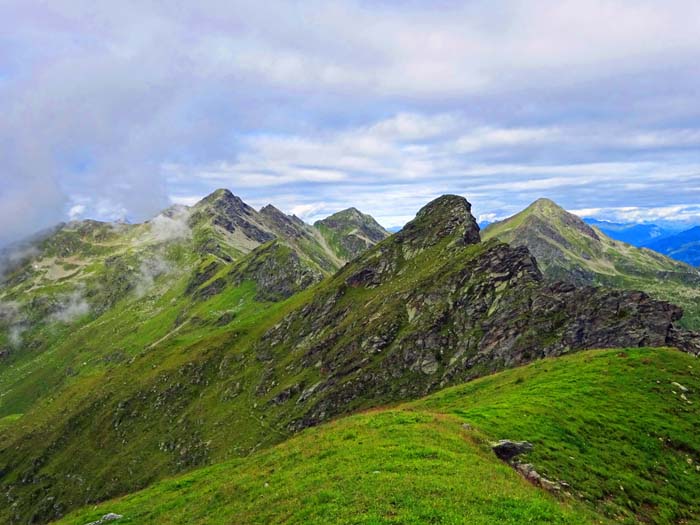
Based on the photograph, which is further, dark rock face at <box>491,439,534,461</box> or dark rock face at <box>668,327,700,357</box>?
dark rock face at <box>668,327,700,357</box>

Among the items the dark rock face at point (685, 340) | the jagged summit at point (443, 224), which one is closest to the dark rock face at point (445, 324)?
the dark rock face at point (685, 340)

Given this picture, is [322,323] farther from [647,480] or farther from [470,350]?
[647,480]

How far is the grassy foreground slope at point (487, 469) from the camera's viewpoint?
71.5 feet

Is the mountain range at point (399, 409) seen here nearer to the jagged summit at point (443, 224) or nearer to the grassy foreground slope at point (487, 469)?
the grassy foreground slope at point (487, 469)

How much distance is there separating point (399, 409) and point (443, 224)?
131m

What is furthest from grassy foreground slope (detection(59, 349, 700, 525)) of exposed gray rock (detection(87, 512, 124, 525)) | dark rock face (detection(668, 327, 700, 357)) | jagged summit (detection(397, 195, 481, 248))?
jagged summit (detection(397, 195, 481, 248))

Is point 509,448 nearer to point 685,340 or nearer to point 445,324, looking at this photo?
point 685,340

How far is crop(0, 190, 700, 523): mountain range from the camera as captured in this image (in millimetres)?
26828

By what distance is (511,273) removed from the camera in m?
115

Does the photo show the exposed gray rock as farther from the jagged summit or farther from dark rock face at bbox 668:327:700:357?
the jagged summit

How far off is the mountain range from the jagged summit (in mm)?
894

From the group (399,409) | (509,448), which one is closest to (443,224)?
(399,409)

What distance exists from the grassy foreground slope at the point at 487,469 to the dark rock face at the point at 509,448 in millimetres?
791

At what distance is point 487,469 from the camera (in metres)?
26.0
